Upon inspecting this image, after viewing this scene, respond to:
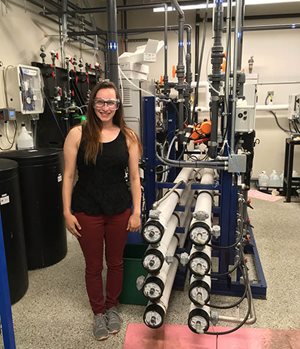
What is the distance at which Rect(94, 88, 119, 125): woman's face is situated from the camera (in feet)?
5.70

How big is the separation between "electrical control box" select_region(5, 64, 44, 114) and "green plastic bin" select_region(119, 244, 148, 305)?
1.79 meters

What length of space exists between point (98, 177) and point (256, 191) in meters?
3.76

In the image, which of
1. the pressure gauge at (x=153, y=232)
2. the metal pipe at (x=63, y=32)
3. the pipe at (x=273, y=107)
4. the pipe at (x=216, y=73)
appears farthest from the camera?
the pipe at (x=273, y=107)

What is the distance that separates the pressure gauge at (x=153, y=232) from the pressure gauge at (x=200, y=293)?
0.32 metres

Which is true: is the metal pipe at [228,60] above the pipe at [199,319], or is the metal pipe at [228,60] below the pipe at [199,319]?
above

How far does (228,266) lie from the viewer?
2.31 meters

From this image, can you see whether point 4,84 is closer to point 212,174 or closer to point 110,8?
point 110,8

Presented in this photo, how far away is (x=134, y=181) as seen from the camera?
1923mm

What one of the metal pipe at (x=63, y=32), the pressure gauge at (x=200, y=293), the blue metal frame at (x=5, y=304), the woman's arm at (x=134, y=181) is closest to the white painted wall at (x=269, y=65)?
the metal pipe at (x=63, y=32)

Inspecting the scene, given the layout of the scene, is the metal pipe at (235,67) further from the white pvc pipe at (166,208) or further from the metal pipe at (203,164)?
the white pvc pipe at (166,208)

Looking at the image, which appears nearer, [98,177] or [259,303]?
[98,177]

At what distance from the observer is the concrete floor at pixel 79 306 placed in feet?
6.22

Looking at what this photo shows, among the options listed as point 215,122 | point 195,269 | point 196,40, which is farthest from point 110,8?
point 196,40

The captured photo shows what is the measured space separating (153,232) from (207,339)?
0.76m
